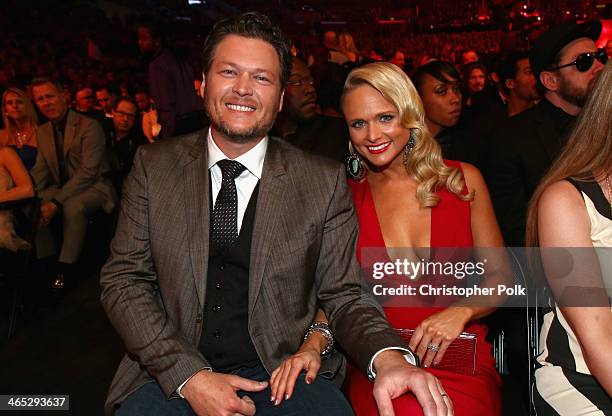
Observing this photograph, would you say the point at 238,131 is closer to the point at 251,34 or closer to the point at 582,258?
the point at 251,34

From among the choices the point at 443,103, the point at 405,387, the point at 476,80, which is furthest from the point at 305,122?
the point at 476,80

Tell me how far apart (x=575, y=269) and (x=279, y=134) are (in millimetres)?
2506

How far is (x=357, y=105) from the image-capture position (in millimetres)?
2408

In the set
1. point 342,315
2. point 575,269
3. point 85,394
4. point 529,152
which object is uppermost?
point 529,152

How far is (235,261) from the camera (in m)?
1.87

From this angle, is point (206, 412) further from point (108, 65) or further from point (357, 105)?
point (108, 65)

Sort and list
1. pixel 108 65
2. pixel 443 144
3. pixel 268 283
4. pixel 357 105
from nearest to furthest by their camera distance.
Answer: pixel 268 283, pixel 357 105, pixel 443 144, pixel 108 65

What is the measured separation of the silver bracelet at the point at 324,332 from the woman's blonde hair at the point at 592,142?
697mm

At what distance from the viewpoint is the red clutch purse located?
2.05 m

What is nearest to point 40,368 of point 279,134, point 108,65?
point 279,134

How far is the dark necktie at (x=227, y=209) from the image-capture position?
6.17ft

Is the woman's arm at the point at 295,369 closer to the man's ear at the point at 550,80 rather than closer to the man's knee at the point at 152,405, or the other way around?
the man's knee at the point at 152,405

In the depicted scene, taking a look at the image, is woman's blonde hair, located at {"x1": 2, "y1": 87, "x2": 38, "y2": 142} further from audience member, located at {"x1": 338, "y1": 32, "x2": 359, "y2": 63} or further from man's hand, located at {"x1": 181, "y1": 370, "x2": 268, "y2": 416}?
audience member, located at {"x1": 338, "y1": 32, "x2": 359, "y2": 63}

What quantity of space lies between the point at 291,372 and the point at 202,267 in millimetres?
370
